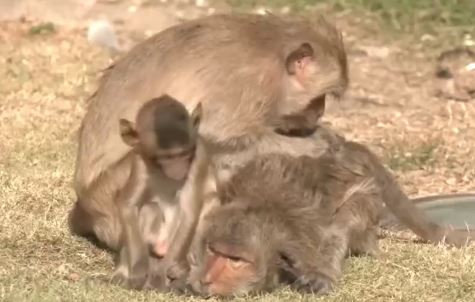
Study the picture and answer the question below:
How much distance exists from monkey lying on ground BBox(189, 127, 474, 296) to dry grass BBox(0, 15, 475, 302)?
0.45ft

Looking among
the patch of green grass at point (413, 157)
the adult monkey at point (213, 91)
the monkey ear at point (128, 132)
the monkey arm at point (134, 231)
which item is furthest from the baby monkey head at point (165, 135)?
the patch of green grass at point (413, 157)

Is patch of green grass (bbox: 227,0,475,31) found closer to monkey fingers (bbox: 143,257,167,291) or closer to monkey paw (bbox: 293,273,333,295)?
monkey paw (bbox: 293,273,333,295)

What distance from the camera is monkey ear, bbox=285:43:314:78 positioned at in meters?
7.06

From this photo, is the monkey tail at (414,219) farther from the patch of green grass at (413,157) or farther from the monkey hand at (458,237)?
the patch of green grass at (413,157)

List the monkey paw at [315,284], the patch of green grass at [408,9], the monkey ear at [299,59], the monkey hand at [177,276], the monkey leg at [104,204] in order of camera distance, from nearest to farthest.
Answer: the monkey hand at [177,276], the monkey paw at [315,284], the monkey leg at [104,204], the monkey ear at [299,59], the patch of green grass at [408,9]

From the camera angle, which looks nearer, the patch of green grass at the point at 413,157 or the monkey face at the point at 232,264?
the monkey face at the point at 232,264

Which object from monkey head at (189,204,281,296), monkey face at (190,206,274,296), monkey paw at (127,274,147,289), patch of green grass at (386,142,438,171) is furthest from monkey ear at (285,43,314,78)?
patch of green grass at (386,142,438,171)

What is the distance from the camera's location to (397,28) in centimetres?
1284

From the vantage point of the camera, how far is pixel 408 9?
13.2 metres

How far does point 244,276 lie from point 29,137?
141 inches

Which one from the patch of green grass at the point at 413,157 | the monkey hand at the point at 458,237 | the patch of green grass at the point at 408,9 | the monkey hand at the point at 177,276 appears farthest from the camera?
the patch of green grass at the point at 408,9

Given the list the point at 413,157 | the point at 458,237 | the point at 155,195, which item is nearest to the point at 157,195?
the point at 155,195

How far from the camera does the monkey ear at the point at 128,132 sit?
632 centimetres

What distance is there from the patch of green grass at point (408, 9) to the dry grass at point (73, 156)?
904 millimetres
